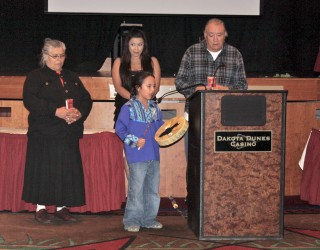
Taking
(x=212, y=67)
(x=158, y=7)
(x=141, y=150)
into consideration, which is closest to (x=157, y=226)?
(x=141, y=150)

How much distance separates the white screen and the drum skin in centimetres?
360

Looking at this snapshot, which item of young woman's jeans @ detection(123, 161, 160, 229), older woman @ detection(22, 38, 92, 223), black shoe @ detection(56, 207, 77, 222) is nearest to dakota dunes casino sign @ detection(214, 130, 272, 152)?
young woman's jeans @ detection(123, 161, 160, 229)

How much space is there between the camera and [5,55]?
27.1 ft

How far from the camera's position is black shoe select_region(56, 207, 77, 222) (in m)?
5.33

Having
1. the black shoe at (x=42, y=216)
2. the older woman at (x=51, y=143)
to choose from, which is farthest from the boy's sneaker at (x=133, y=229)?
the black shoe at (x=42, y=216)

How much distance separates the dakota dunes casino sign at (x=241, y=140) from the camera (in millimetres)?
4438

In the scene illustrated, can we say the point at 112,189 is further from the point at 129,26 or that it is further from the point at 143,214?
the point at 129,26

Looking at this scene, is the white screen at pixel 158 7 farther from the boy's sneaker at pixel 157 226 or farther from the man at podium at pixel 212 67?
the boy's sneaker at pixel 157 226

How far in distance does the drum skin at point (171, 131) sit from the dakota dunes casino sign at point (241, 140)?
0.33 meters

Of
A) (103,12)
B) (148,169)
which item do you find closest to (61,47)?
(148,169)

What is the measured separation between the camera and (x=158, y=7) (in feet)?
27.2

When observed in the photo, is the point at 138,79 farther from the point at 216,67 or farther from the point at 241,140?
the point at 241,140

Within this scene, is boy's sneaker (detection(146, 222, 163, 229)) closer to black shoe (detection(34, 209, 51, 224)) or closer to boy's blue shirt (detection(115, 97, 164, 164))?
boy's blue shirt (detection(115, 97, 164, 164))

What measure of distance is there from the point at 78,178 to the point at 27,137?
58cm
